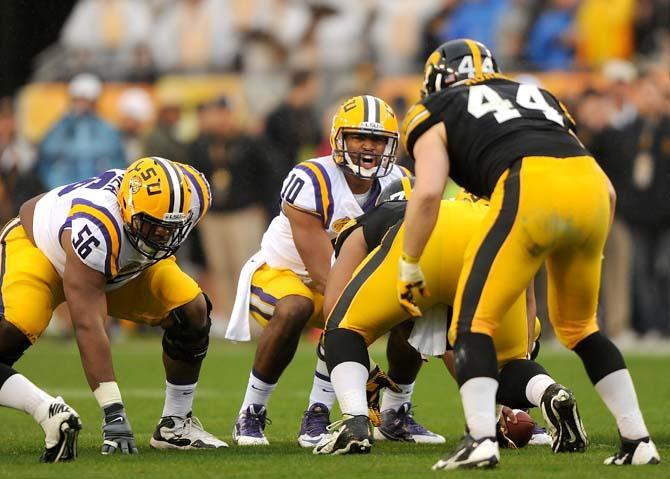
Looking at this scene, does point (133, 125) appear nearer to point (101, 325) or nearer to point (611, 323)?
point (611, 323)

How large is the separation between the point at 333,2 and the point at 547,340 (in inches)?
181

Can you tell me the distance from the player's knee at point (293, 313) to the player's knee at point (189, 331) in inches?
13.5

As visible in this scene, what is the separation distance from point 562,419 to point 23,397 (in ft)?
7.44

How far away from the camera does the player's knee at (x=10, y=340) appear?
19.4ft

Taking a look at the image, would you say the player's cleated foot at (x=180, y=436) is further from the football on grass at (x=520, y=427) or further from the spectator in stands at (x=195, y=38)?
the spectator in stands at (x=195, y=38)

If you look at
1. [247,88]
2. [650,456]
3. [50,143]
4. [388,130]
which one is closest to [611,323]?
[247,88]

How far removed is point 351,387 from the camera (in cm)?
562

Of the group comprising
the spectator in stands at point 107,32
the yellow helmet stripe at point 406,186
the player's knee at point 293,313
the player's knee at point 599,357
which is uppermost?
the spectator in stands at point 107,32

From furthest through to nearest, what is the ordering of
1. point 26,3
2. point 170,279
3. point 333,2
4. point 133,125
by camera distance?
1. point 26,3
2. point 333,2
3. point 133,125
4. point 170,279

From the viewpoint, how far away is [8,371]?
5805 mm

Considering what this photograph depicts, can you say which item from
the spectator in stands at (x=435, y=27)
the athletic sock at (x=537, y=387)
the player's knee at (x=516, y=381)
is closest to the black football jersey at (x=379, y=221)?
the player's knee at (x=516, y=381)

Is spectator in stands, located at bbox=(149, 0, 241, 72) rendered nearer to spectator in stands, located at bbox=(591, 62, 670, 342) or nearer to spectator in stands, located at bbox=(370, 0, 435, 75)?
spectator in stands, located at bbox=(370, 0, 435, 75)

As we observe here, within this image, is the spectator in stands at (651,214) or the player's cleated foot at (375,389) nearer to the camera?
the player's cleated foot at (375,389)

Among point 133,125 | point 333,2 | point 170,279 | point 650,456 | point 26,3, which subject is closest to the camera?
point 650,456
